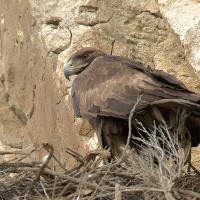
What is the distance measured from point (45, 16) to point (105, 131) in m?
2.40

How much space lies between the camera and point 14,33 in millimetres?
10070

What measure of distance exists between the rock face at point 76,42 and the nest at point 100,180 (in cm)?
196

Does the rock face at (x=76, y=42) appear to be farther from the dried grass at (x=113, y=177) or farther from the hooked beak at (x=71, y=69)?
the dried grass at (x=113, y=177)

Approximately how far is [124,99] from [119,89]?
7.5 inches

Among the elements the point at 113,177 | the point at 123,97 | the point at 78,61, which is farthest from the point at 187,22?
the point at 113,177

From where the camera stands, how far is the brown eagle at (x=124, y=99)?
23.0 ft

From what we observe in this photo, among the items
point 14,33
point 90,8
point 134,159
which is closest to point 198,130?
point 134,159

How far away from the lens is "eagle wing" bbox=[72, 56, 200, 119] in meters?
7.00

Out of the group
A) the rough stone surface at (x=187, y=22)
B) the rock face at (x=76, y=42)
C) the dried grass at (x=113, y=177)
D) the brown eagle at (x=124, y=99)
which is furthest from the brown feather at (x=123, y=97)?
the rock face at (x=76, y=42)

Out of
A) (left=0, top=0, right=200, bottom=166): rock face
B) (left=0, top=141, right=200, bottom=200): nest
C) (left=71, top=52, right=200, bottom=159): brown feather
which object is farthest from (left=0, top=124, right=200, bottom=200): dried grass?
(left=0, top=0, right=200, bottom=166): rock face

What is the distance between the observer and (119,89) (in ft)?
24.0

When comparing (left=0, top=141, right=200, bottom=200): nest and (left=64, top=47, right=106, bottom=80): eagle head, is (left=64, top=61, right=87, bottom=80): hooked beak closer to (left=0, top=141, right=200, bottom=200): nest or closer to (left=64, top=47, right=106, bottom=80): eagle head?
(left=64, top=47, right=106, bottom=80): eagle head

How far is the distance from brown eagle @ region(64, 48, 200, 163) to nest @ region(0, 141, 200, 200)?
1.06 ft

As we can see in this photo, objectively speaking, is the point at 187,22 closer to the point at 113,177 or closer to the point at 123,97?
the point at 123,97
